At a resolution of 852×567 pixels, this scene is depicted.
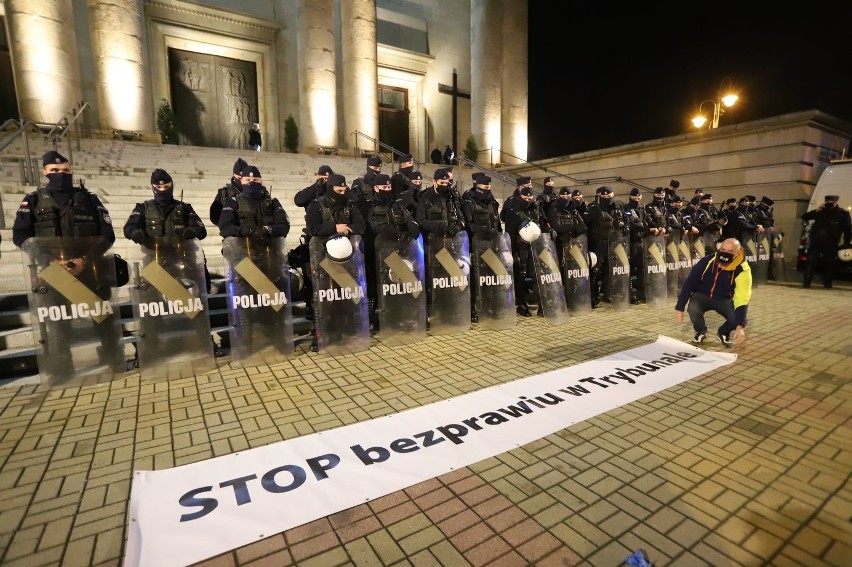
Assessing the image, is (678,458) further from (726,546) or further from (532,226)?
(532,226)

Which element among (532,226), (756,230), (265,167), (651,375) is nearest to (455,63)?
(265,167)

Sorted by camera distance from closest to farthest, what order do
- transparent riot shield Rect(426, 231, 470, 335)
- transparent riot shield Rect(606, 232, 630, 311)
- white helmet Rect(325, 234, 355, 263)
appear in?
1. white helmet Rect(325, 234, 355, 263)
2. transparent riot shield Rect(426, 231, 470, 335)
3. transparent riot shield Rect(606, 232, 630, 311)

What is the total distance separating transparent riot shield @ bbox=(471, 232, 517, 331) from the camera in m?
6.25

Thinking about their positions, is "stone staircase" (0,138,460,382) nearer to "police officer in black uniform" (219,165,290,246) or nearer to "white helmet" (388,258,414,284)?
"police officer in black uniform" (219,165,290,246)

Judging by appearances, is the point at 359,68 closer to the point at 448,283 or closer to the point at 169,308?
the point at 448,283

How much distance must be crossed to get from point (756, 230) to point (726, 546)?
1072cm

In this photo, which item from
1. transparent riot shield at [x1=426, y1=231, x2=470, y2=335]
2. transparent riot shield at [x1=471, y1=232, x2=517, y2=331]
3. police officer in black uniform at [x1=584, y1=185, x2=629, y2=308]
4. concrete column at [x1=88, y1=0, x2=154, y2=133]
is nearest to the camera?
Answer: transparent riot shield at [x1=426, y1=231, x2=470, y2=335]

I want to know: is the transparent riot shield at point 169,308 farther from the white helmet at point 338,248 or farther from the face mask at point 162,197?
the white helmet at point 338,248

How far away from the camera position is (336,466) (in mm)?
2848

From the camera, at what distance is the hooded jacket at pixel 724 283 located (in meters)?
5.39

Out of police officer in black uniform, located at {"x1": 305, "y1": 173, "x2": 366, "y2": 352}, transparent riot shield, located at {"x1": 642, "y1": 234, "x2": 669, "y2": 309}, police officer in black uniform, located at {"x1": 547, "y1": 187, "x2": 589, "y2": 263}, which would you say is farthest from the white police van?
police officer in black uniform, located at {"x1": 305, "y1": 173, "x2": 366, "y2": 352}

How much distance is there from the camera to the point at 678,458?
295 cm

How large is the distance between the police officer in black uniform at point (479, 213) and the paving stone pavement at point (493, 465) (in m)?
1.91

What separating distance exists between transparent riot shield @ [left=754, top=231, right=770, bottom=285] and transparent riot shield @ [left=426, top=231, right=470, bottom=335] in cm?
864
